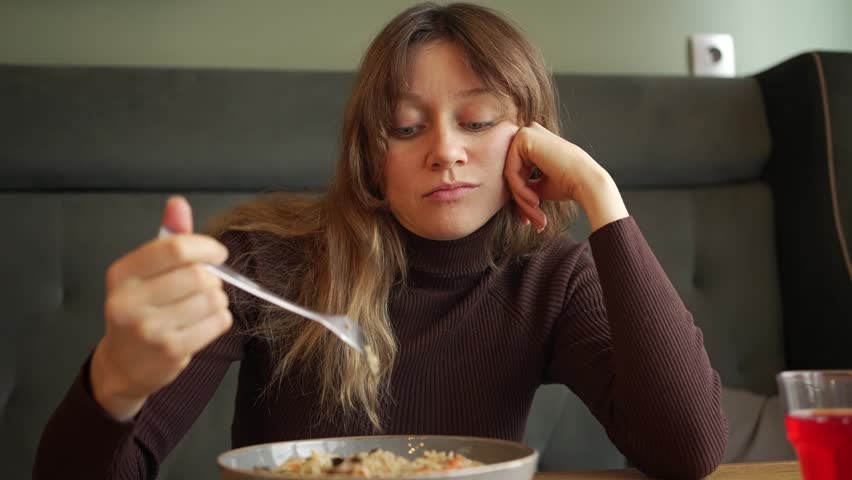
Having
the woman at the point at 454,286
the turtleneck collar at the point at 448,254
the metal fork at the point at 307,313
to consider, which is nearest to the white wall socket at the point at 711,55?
the woman at the point at 454,286

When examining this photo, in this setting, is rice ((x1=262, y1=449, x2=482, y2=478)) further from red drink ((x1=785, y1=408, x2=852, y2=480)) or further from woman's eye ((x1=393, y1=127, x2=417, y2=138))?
woman's eye ((x1=393, y1=127, x2=417, y2=138))

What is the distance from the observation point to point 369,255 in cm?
116

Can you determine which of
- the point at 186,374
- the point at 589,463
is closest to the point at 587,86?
the point at 589,463

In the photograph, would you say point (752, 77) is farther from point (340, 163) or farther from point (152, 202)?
point (152, 202)

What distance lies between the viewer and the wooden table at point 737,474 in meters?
0.87

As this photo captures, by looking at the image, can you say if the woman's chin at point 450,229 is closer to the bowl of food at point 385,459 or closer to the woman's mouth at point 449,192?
the woman's mouth at point 449,192

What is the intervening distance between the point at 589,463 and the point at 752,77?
2.79ft

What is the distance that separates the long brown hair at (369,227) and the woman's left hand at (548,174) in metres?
0.06

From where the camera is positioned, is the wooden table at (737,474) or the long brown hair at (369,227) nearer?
the wooden table at (737,474)

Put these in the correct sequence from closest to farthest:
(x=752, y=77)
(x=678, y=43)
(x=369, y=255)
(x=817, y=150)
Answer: (x=369, y=255)
(x=817, y=150)
(x=752, y=77)
(x=678, y=43)

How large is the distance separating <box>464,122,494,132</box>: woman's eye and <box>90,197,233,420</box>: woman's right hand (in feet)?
1.79

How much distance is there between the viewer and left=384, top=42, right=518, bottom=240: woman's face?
1.09m

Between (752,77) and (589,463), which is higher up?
(752,77)

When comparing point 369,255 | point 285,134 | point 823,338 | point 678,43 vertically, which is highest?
point 678,43
